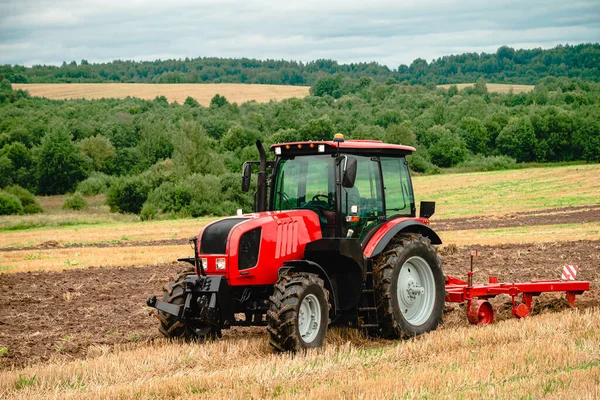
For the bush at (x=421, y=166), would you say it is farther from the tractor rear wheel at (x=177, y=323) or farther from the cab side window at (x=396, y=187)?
the tractor rear wheel at (x=177, y=323)

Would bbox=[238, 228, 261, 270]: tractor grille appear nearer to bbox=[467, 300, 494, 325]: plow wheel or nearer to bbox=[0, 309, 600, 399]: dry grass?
bbox=[0, 309, 600, 399]: dry grass

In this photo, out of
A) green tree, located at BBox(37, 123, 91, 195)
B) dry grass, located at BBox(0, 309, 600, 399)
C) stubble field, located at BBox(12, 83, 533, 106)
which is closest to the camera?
dry grass, located at BBox(0, 309, 600, 399)

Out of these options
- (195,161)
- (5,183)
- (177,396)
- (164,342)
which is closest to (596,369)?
(177,396)

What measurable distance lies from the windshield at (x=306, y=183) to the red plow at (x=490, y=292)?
2.45 metres

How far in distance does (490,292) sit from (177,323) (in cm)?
460

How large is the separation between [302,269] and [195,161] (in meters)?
56.9

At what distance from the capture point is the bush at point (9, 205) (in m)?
56.4

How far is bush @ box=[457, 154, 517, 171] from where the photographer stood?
245 feet

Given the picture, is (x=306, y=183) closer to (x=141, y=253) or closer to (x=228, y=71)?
(x=141, y=253)

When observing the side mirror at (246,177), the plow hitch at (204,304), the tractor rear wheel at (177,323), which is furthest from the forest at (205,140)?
the plow hitch at (204,304)

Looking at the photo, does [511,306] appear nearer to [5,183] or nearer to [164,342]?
[164,342]

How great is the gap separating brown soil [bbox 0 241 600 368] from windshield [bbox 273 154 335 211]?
81.0 inches

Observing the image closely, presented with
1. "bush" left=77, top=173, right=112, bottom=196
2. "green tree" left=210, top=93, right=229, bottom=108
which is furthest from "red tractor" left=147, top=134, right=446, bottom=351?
"green tree" left=210, top=93, right=229, bottom=108

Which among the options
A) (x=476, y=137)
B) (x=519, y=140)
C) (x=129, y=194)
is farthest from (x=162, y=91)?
(x=129, y=194)
